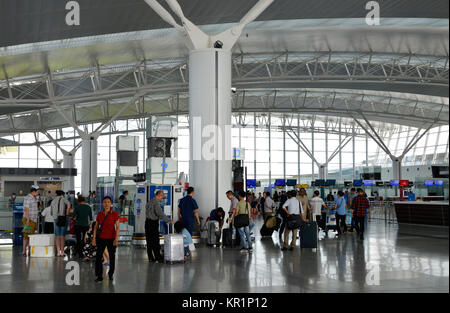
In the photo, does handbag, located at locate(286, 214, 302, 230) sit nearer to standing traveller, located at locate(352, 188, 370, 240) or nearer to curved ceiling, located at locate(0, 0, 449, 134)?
standing traveller, located at locate(352, 188, 370, 240)

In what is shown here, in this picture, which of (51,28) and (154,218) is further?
(51,28)

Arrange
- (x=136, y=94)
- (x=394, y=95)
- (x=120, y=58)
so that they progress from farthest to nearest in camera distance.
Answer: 1. (x=394, y=95)
2. (x=136, y=94)
3. (x=120, y=58)

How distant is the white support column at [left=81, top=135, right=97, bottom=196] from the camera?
38500mm

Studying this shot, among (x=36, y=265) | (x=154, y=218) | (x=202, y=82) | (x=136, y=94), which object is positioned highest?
(x=136, y=94)

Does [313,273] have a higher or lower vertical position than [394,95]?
lower

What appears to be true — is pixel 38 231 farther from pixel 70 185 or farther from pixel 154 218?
pixel 70 185

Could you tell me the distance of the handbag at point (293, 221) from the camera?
43.3 ft

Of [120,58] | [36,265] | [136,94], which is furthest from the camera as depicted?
[136,94]

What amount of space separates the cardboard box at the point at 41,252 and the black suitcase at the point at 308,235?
635 cm

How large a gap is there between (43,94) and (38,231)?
816 inches

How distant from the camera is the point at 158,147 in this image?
16.9 meters
